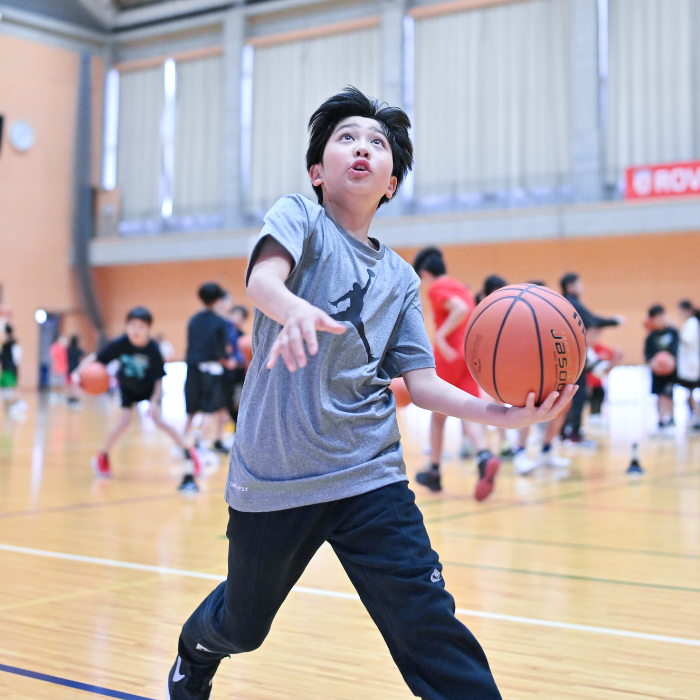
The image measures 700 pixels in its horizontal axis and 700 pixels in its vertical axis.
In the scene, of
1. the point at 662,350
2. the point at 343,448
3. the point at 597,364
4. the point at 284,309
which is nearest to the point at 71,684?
the point at 343,448

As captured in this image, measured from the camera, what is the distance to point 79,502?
6.01 meters

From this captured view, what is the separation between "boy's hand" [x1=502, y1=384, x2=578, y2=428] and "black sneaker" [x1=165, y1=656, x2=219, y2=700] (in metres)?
0.92

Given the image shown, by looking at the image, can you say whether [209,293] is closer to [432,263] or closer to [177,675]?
[432,263]

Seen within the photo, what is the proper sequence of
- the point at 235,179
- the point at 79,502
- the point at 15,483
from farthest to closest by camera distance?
the point at 235,179
the point at 15,483
the point at 79,502

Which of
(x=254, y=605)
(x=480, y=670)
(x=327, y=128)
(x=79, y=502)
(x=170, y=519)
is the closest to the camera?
(x=480, y=670)

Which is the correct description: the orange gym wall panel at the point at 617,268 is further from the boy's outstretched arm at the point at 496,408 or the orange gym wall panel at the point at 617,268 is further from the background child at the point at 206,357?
the boy's outstretched arm at the point at 496,408

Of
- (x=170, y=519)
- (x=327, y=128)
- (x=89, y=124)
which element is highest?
(x=89, y=124)

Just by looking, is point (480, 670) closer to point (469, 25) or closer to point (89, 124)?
point (469, 25)

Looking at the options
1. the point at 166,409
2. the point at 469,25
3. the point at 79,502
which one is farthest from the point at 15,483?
the point at 469,25

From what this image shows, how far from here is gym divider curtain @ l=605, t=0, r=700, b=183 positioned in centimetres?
1820

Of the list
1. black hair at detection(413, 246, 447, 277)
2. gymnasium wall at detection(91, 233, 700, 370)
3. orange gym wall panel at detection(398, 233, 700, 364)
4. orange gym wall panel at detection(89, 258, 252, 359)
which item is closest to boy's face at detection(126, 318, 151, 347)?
black hair at detection(413, 246, 447, 277)

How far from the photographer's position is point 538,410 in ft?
6.56

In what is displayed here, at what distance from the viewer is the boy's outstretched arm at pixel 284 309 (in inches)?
60.9

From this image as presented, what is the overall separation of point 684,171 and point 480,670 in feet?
53.7
